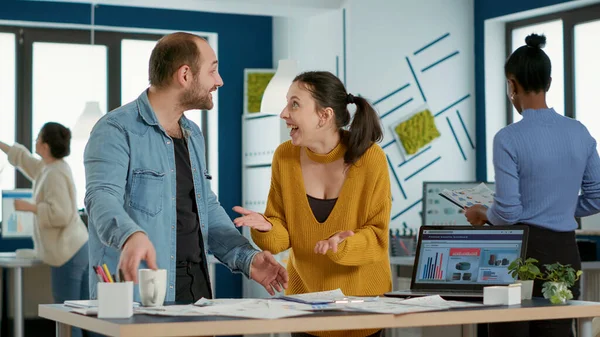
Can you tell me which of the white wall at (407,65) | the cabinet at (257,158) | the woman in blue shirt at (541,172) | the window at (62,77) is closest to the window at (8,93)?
the window at (62,77)

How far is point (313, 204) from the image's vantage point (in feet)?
9.34

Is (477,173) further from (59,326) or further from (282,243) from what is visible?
(59,326)

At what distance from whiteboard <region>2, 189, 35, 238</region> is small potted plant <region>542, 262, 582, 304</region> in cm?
477

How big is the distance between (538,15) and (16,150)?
3.84 meters

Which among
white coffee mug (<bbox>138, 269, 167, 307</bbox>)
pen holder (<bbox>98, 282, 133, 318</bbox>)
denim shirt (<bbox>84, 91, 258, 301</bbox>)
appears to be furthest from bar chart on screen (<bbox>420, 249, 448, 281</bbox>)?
pen holder (<bbox>98, 282, 133, 318</bbox>)

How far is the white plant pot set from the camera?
2.59m

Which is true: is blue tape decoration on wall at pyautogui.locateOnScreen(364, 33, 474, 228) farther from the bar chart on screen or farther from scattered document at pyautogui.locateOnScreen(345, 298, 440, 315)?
scattered document at pyautogui.locateOnScreen(345, 298, 440, 315)

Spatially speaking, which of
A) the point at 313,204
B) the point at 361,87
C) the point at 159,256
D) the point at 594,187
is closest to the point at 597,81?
the point at 361,87

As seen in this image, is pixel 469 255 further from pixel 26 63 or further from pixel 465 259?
pixel 26 63

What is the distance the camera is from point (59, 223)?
5906 mm

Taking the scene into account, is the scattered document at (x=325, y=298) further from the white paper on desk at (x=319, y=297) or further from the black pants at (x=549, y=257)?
the black pants at (x=549, y=257)

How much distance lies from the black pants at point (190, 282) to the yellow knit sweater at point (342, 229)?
0.20 meters

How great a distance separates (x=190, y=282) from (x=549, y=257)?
3.70ft

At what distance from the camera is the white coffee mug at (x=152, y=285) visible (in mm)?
2260
